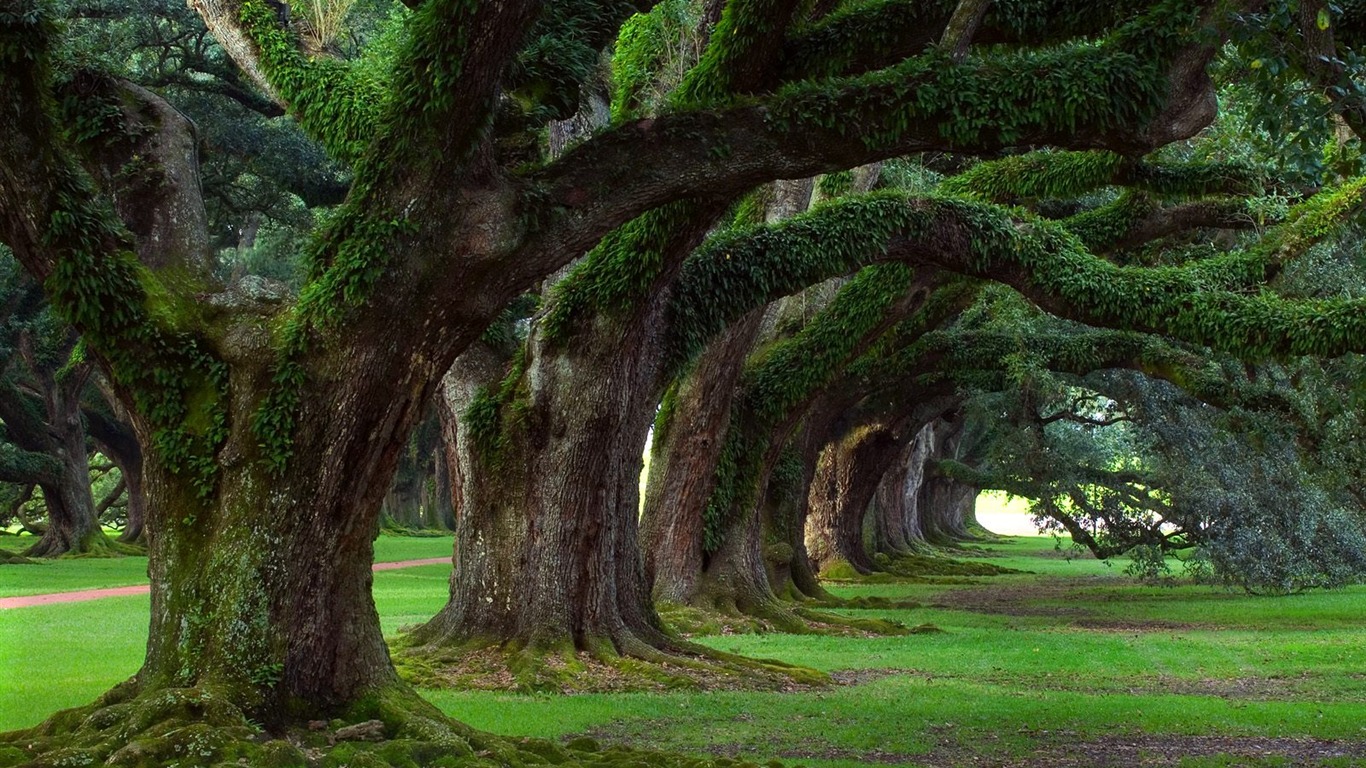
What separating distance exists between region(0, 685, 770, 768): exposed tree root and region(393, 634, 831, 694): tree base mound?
315 cm

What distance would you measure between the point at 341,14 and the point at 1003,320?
1140 cm

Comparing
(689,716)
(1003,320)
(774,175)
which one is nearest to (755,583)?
(1003,320)

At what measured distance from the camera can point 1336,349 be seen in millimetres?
12336

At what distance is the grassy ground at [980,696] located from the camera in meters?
9.02

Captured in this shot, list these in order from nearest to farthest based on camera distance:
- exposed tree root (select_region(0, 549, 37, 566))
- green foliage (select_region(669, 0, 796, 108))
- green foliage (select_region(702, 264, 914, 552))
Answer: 1. green foliage (select_region(669, 0, 796, 108))
2. green foliage (select_region(702, 264, 914, 552))
3. exposed tree root (select_region(0, 549, 37, 566))

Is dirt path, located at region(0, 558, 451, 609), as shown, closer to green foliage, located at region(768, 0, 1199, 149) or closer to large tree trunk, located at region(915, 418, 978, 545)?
green foliage, located at region(768, 0, 1199, 149)

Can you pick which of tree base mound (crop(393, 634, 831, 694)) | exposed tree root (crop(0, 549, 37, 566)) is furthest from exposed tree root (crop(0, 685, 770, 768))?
exposed tree root (crop(0, 549, 37, 566))

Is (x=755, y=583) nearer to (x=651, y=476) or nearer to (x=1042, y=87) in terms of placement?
(x=651, y=476)

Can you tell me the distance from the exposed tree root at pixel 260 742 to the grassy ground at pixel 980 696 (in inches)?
54.4

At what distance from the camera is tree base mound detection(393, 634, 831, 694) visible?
11.3m

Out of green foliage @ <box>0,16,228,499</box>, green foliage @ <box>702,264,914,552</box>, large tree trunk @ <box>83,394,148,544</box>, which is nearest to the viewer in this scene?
green foliage @ <box>0,16,228,499</box>

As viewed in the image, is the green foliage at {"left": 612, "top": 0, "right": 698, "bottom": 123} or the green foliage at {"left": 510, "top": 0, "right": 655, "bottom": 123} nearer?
the green foliage at {"left": 510, "top": 0, "right": 655, "bottom": 123}

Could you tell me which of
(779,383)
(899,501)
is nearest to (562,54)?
(779,383)

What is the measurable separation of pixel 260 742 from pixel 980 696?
6.51 meters
